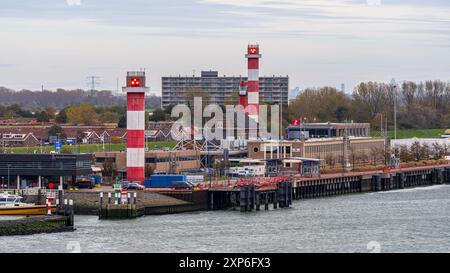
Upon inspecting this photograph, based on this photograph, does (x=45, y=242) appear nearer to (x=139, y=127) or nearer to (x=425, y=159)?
(x=139, y=127)

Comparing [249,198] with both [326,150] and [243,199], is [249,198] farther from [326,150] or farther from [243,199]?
[326,150]

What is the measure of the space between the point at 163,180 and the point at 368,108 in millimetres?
61632

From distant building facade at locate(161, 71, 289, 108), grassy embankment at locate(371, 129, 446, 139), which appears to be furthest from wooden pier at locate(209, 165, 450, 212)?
distant building facade at locate(161, 71, 289, 108)

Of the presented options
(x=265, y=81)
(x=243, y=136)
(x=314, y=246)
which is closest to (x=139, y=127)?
(x=314, y=246)

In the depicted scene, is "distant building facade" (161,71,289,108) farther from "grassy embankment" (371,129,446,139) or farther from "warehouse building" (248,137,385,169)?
"warehouse building" (248,137,385,169)

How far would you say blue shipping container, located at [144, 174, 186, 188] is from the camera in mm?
43312

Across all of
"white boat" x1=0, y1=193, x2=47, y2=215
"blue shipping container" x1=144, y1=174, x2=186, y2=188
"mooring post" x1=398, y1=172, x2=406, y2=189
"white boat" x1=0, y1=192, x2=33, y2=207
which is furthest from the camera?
"mooring post" x1=398, y1=172, x2=406, y2=189

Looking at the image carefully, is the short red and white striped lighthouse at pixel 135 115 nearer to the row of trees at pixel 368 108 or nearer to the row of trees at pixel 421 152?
the row of trees at pixel 421 152

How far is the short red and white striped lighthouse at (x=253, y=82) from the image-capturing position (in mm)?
67188

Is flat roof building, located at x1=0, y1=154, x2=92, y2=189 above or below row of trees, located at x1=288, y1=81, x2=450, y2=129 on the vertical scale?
below

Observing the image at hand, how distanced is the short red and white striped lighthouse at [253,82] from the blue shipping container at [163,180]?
23984 mm

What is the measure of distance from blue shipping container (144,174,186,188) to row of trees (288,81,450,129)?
5287 cm

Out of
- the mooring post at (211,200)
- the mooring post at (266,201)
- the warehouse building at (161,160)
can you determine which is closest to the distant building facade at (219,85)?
the warehouse building at (161,160)

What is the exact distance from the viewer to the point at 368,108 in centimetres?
10300
